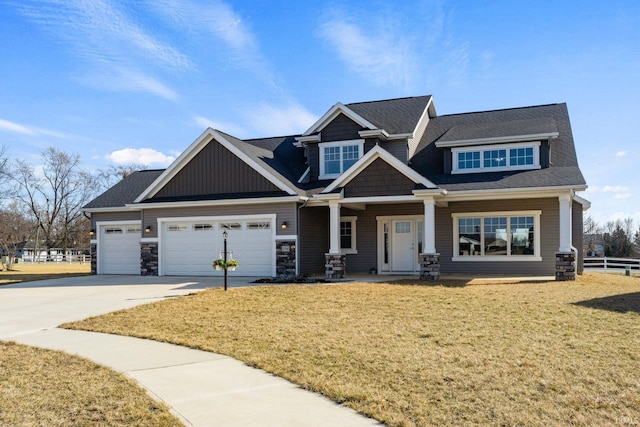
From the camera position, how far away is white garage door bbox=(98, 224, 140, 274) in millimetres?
22000

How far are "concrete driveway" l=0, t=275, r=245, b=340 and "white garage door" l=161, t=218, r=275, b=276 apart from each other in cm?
87

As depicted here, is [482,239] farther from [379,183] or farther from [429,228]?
[379,183]

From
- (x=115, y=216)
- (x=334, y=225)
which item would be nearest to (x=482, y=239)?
(x=334, y=225)

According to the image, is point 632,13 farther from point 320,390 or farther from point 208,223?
point 208,223

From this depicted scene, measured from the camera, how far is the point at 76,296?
14.2m

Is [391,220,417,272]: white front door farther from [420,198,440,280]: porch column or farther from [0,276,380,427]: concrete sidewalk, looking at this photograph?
[0,276,380,427]: concrete sidewalk

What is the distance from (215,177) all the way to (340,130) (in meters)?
5.23

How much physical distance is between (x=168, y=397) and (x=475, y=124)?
18073mm

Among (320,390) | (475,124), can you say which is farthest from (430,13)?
(320,390)

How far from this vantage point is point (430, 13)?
1258 cm

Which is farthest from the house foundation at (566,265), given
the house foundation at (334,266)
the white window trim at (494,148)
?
the house foundation at (334,266)

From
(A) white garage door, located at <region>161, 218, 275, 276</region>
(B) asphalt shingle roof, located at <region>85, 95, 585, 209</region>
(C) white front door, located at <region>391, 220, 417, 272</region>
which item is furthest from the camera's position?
(C) white front door, located at <region>391, 220, 417, 272</region>

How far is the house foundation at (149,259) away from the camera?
2014cm

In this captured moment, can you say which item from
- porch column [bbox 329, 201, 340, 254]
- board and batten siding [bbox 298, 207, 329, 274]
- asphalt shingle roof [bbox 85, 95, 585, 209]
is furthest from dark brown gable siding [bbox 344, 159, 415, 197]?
board and batten siding [bbox 298, 207, 329, 274]
